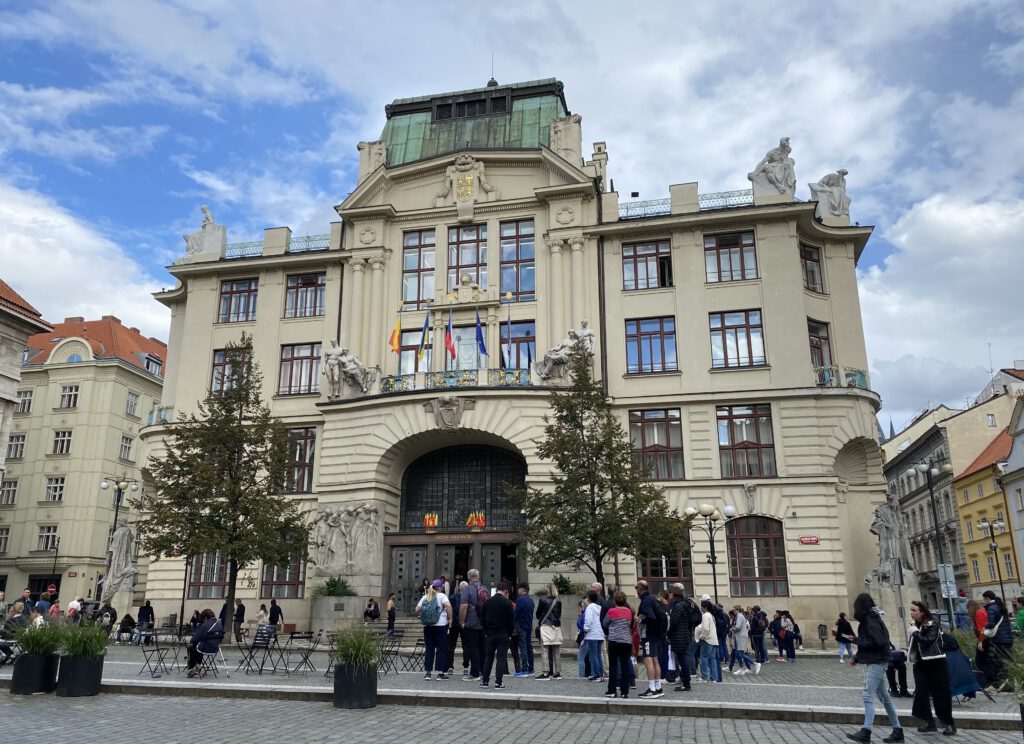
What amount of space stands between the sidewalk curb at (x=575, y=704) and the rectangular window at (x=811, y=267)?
24.7 m

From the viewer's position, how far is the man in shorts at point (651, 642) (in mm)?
14266

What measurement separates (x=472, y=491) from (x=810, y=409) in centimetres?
1364

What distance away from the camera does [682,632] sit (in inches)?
618

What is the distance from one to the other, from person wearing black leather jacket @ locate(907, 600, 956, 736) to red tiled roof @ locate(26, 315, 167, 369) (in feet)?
172

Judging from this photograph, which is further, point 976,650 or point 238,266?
point 238,266

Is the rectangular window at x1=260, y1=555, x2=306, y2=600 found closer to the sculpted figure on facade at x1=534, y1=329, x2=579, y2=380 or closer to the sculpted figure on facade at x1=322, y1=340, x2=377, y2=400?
the sculpted figure on facade at x1=322, y1=340, x2=377, y2=400

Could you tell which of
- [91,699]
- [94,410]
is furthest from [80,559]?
[91,699]

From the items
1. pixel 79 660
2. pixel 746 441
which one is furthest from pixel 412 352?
pixel 79 660

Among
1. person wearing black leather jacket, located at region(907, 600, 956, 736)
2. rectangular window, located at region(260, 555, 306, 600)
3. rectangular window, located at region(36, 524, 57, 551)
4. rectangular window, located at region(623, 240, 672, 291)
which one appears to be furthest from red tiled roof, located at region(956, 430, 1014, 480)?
rectangular window, located at region(36, 524, 57, 551)

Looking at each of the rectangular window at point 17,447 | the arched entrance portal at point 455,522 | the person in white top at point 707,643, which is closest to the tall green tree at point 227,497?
the arched entrance portal at point 455,522

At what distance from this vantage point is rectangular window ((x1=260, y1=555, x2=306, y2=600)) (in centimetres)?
3412

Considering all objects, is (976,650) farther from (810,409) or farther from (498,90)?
(498,90)

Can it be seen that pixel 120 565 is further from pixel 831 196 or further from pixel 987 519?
pixel 987 519

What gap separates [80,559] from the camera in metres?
50.5
